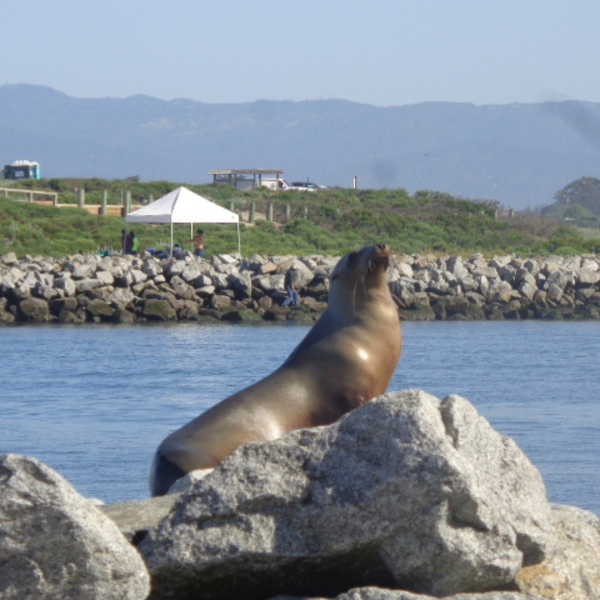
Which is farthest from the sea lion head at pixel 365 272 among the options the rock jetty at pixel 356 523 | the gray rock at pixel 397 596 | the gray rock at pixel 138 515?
the gray rock at pixel 397 596

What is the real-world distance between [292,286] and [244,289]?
114cm

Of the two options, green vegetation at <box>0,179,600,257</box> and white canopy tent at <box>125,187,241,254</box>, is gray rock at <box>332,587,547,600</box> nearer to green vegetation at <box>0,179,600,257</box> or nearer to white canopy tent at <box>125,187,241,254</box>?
white canopy tent at <box>125,187,241,254</box>

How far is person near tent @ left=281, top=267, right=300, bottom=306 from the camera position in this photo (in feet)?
106

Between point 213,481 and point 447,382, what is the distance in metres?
15.6

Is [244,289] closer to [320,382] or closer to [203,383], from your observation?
[203,383]

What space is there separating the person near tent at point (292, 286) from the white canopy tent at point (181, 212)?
3245mm

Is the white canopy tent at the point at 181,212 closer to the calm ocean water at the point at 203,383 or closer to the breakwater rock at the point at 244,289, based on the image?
the breakwater rock at the point at 244,289

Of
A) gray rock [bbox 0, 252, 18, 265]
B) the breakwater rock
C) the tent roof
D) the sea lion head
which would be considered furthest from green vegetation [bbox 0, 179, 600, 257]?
the sea lion head

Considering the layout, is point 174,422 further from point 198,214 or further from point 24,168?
point 24,168

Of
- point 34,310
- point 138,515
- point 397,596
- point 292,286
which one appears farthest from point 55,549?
point 292,286

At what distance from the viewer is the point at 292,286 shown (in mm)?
32625

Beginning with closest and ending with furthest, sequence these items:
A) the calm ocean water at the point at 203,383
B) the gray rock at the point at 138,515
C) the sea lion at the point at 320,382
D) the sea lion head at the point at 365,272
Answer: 1. the gray rock at the point at 138,515
2. the sea lion at the point at 320,382
3. the sea lion head at the point at 365,272
4. the calm ocean water at the point at 203,383

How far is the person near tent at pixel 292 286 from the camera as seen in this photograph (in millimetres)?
32438

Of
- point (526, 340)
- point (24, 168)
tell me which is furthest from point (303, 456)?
point (24, 168)
